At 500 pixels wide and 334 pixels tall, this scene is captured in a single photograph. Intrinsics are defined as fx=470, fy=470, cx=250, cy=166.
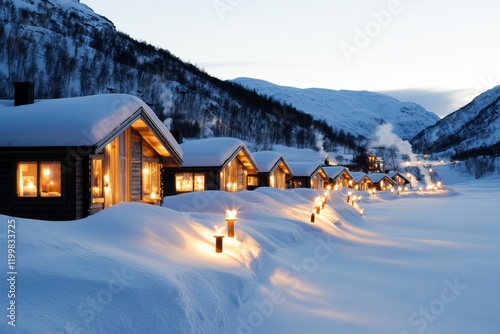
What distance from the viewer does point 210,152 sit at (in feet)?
95.2

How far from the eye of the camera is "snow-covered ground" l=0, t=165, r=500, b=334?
552cm

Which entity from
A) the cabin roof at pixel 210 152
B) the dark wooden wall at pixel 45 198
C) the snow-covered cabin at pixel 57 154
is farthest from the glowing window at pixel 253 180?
the dark wooden wall at pixel 45 198

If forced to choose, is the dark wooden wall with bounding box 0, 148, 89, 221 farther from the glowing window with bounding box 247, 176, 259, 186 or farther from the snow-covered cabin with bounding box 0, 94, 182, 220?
the glowing window with bounding box 247, 176, 259, 186

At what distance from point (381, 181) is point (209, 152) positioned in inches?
2500

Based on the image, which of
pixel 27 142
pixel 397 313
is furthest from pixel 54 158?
pixel 397 313

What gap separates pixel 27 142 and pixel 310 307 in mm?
9848

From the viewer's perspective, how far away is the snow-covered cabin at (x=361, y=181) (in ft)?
252

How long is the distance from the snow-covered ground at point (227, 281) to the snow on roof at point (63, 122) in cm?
436

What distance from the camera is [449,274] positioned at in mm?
13414

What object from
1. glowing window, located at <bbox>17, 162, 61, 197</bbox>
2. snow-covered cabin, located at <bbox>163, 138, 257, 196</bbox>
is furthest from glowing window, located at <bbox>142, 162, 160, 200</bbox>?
snow-covered cabin, located at <bbox>163, 138, 257, 196</bbox>

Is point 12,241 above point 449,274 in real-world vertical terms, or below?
above

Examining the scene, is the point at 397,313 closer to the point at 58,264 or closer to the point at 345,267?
the point at 345,267

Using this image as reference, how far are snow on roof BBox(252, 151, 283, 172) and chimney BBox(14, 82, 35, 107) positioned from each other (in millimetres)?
24896

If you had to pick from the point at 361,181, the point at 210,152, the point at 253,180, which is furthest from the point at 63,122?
the point at 361,181
